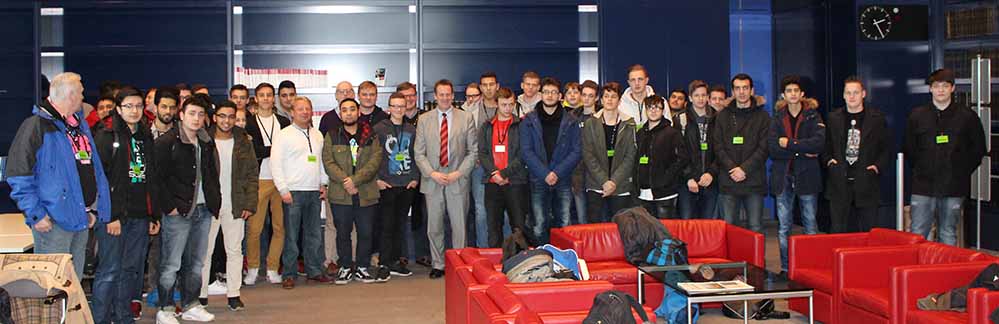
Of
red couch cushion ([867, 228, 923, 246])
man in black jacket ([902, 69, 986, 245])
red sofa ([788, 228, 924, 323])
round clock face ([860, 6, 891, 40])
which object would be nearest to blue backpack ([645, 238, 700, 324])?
red sofa ([788, 228, 924, 323])

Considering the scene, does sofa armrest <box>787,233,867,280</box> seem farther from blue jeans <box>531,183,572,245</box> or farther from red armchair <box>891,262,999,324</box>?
blue jeans <box>531,183,572,245</box>

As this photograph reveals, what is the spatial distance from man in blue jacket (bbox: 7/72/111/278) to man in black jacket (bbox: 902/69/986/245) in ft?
18.6

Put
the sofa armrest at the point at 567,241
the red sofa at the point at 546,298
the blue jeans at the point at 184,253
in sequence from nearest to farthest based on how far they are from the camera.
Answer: the red sofa at the point at 546,298 → the blue jeans at the point at 184,253 → the sofa armrest at the point at 567,241

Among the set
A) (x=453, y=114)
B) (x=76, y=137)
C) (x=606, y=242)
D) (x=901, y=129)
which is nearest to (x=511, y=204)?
(x=453, y=114)

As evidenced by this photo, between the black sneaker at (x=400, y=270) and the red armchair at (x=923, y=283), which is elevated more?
the red armchair at (x=923, y=283)

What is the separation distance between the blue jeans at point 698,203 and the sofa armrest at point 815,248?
1.84 m

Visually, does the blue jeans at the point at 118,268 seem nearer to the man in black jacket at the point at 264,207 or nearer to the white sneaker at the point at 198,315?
the white sneaker at the point at 198,315

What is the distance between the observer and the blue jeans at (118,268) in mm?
5434

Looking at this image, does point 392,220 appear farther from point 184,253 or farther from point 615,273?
point 615,273

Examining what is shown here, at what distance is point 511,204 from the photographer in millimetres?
7750

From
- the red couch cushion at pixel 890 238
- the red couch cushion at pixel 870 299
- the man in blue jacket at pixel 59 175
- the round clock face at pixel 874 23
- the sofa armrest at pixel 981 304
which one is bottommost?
the red couch cushion at pixel 870 299

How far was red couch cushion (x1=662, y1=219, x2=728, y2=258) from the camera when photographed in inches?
262

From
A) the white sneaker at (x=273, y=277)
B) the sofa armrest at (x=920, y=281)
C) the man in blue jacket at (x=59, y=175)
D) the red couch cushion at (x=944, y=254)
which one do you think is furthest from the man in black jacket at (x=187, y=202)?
the red couch cushion at (x=944, y=254)

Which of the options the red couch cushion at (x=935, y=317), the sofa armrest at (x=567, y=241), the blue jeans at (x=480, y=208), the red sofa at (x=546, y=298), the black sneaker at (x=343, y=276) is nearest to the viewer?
the red sofa at (x=546, y=298)
